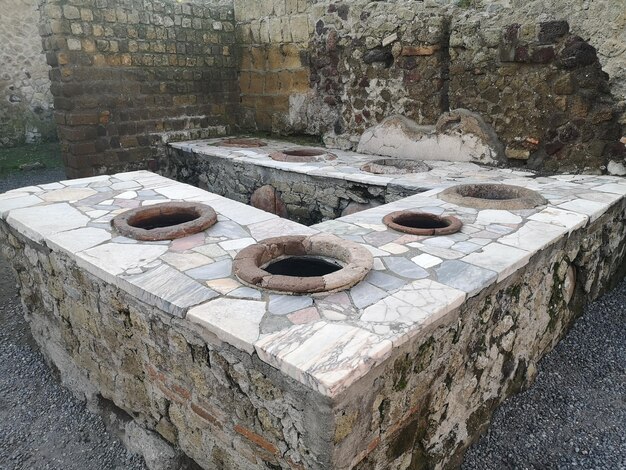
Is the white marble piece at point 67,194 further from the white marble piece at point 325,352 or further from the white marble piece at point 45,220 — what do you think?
the white marble piece at point 325,352

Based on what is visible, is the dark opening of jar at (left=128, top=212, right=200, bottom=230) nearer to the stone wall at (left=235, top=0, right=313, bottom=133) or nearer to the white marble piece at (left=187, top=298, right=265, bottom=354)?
the white marble piece at (left=187, top=298, right=265, bottom=354)

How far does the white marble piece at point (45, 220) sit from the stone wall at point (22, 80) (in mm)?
7604

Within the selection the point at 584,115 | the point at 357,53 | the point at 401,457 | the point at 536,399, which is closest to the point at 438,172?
the point at 584,115

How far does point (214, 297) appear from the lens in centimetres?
225

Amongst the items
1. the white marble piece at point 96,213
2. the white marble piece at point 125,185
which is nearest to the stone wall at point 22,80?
the white marble piece at point 125,185

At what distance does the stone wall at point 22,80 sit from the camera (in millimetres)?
9617

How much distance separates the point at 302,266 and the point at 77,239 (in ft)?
4.69

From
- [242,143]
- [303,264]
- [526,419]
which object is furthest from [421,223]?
[242,143]

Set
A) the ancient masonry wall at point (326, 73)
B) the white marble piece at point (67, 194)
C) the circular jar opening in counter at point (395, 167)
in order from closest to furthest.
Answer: the white marble piece at point (67, 194)
the ancient masonry wall at point (326, 73)
the circular jar opening in counter at point (395, 167)

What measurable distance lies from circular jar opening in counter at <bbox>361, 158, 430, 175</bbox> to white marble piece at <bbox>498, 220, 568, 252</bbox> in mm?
1962

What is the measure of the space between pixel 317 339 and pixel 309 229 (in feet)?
4.30

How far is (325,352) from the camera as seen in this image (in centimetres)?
181

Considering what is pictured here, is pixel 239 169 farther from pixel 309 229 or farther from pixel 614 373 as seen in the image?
pixel 614 373

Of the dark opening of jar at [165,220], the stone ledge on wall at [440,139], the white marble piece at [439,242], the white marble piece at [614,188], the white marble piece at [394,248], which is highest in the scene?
the stone ledge on wall at [440,139]
